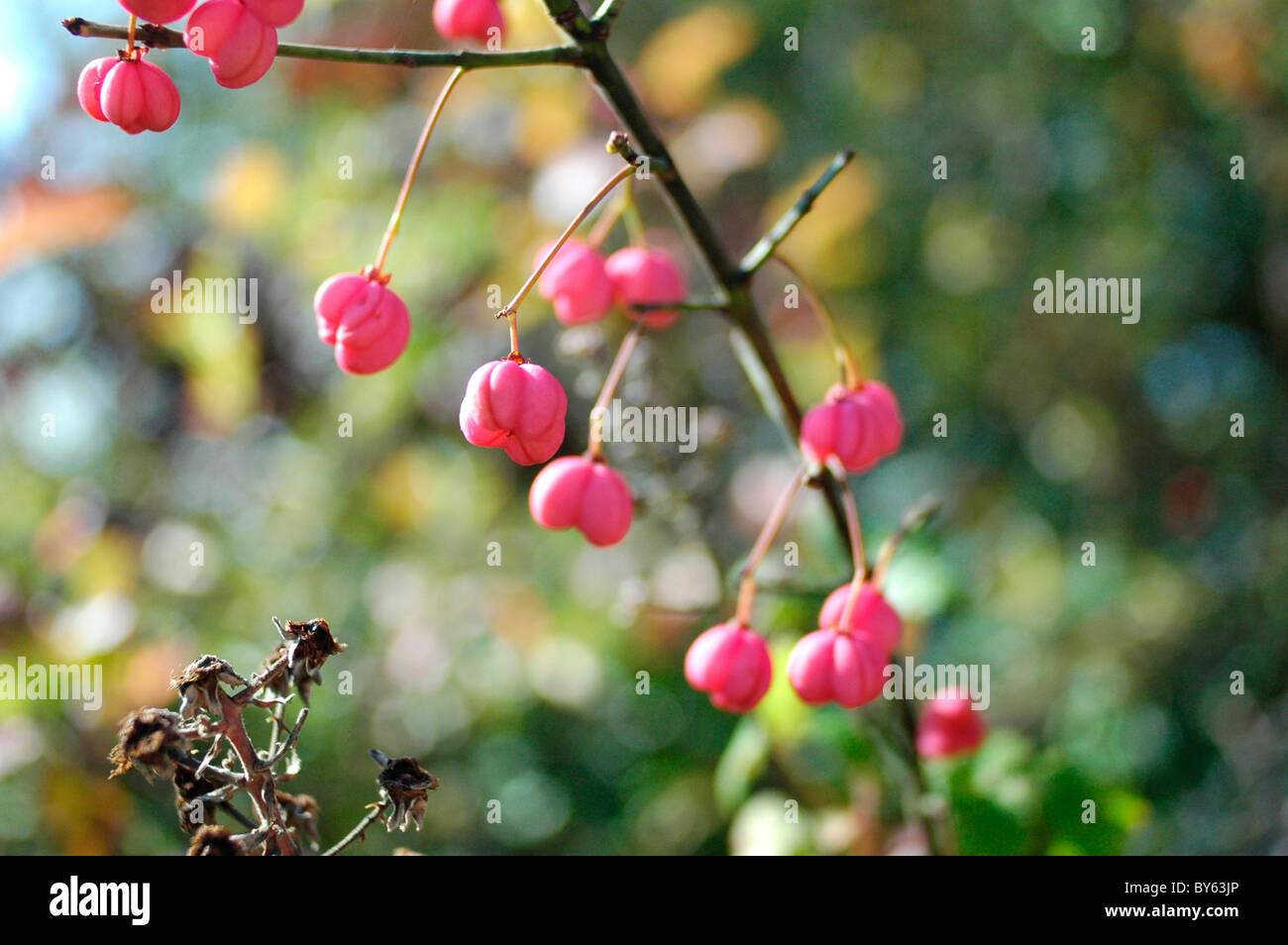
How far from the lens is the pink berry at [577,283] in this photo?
3.51ft

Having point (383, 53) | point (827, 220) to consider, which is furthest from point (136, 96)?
point (827, 220)

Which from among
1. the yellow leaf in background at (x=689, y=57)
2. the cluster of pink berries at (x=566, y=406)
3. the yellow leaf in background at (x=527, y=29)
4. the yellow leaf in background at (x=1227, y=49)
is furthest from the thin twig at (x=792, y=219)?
the yellow leaf in background at (x=1227, y=49)

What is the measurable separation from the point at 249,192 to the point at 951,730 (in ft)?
5.73

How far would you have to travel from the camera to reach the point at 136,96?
0.76 m

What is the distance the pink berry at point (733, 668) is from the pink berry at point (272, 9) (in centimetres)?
65

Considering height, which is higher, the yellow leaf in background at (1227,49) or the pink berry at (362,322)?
the yellow leaf in background at (1227,49)

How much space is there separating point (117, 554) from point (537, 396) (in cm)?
164

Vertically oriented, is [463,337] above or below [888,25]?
below

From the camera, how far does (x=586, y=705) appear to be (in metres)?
2.16

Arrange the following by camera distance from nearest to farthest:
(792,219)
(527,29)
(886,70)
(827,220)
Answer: (792,219)
(527,29)
(827,220)
(886,70)

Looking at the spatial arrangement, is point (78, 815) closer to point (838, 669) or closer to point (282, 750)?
point (282, 750)

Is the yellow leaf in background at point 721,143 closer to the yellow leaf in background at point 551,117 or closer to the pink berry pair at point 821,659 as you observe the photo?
the yellow leaf in background at point 551,117

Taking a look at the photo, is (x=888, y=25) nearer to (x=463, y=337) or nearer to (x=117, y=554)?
(x=463, y=337)
